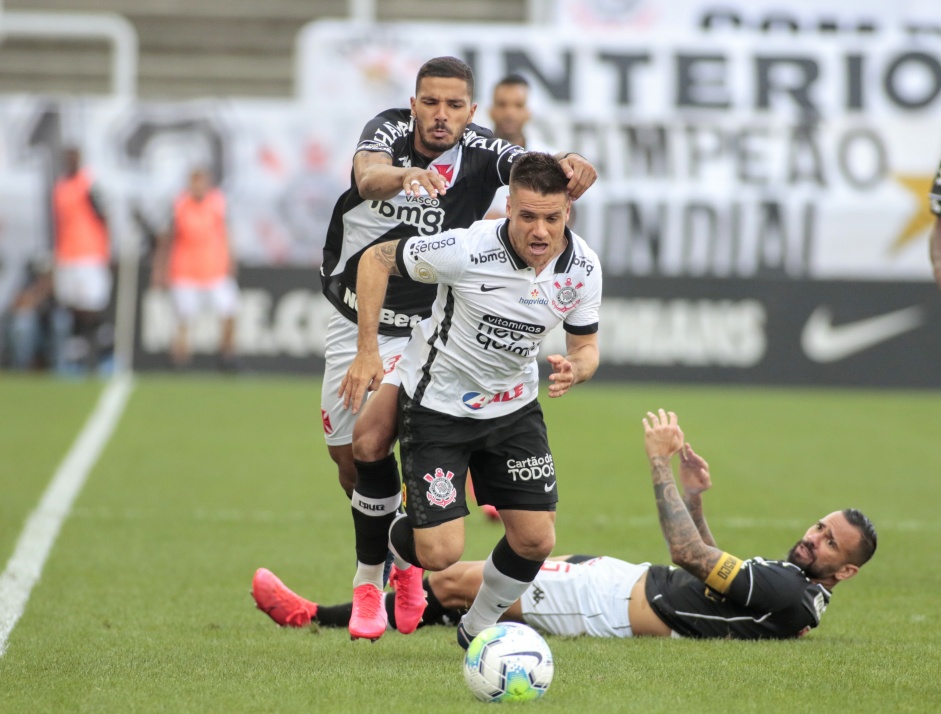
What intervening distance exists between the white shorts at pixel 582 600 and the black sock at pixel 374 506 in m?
0.65

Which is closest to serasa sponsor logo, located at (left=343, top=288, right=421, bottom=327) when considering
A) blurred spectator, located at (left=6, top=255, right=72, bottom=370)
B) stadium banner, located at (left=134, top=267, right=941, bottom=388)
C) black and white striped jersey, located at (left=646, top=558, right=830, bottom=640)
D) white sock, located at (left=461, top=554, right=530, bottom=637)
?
white sock, located at (left=461, top=554, right=530, bottom=637)

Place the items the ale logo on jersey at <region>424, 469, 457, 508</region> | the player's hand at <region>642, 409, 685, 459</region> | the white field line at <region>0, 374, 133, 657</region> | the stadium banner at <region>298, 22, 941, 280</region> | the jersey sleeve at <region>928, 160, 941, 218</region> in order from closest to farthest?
the ale logo on jersey at <region>424, 469, 457, 508</region>
the player's hand at <region>642, 409, 685, 459</region>
the white field line at <region>0, 374, 133, 657</region>
the jersey sleeve at <region>928, 160, 941, 218</region>
the stadium banner at <region>298, 22, 941, 280</region>

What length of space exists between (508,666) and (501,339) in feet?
→ 4.20

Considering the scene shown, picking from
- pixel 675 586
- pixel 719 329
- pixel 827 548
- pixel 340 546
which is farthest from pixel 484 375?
pixel 719 329

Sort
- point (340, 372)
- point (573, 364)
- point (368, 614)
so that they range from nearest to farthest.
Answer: point (573, 364) → point (368, 614) → point (340, 372)

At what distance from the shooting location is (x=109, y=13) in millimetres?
22859

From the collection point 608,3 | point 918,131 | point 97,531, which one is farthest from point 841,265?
point 97,531

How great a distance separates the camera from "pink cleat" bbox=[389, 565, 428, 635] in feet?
20.4

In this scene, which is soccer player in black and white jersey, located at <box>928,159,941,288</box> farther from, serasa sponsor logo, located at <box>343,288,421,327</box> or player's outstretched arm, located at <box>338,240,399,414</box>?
player's outstretched arm, located at <box>338,240,399,414</box>

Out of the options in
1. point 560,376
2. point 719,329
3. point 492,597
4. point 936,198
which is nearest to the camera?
point 560,376

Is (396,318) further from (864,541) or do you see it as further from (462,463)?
(864,541)

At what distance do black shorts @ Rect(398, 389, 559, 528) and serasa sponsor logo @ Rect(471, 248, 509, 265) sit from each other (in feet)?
2.00

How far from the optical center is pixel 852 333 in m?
17.5

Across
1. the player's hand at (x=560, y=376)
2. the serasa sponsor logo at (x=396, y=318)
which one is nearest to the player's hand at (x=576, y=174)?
the player's hand at (x=560, y=376)
